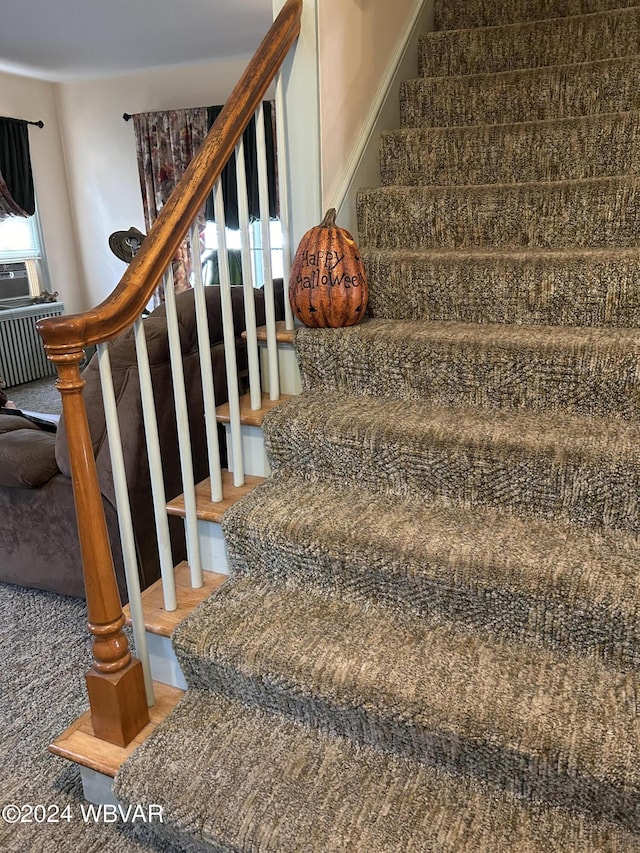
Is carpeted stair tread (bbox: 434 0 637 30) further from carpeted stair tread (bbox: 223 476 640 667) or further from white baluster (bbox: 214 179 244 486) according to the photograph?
carpeted stair tread (bbox: 223 476 640 667)

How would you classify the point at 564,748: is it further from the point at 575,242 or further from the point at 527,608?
the point at 575,242

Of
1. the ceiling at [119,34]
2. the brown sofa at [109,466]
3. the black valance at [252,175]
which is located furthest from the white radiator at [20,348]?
the brown sofa at [109,466]

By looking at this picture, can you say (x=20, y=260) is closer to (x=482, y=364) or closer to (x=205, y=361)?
(x=205, y=361)

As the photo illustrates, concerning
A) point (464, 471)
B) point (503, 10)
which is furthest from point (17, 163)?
point (464, 471)

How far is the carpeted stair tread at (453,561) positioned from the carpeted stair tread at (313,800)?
28 centimetres

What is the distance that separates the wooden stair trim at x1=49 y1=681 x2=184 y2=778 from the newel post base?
12 millimetres

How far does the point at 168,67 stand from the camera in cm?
575

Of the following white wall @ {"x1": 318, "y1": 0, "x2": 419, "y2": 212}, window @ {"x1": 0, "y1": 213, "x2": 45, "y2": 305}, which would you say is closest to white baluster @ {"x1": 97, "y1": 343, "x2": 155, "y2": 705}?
white wall @ {"x1": 318, "y1": 0, "x2": 419, "y2": 212}

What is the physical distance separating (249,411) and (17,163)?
18.0 ft

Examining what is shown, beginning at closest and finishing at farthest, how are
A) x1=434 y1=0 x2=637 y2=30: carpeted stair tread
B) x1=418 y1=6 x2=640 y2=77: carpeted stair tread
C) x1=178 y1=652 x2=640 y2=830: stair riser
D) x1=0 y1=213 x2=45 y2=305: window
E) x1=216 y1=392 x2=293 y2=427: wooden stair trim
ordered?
x1=178 y1=652 x2=640 y2=830: stair riser, x1=216 y1=392 x2=293 y2=427: wooden stair trim, x1=418 y1=6 x2=640 y2=77: carpeted stair tread, x1=434 y1=0 x2=637 y2=30: carpeted stair tread, x1=0 y1=213 x2=45 y2=305: window

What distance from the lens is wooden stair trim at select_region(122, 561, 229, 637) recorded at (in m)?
1.35

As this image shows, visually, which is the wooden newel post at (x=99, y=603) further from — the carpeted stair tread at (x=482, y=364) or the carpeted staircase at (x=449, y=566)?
the carpeted stair tread at (x=482, y=364)

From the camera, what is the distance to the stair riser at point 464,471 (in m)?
1.25

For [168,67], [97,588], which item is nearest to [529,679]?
[97,588]
